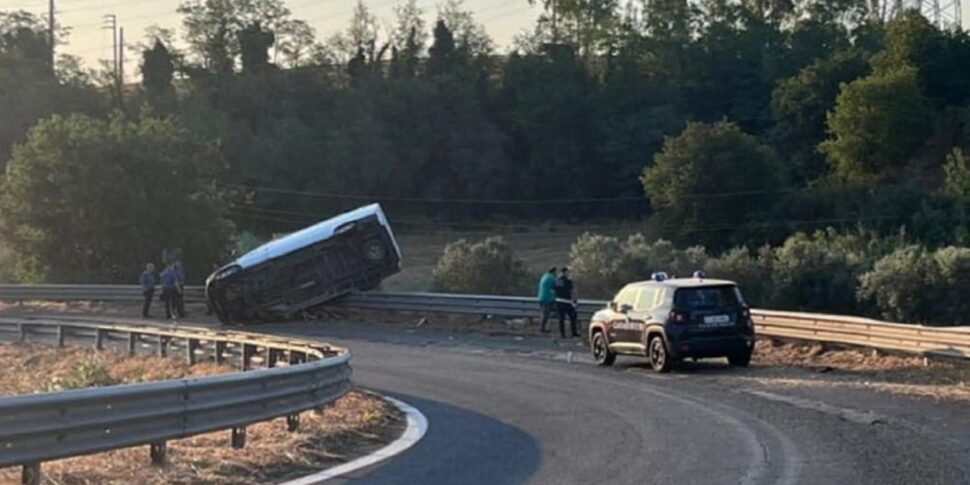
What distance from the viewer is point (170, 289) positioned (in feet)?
135

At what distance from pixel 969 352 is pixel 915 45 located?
7363 centimetres

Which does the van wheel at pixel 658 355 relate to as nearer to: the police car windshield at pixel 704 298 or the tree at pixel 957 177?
the police car windshield at pixel 704 298

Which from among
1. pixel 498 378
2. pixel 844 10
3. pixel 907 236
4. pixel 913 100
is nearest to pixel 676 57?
pixel 844 10

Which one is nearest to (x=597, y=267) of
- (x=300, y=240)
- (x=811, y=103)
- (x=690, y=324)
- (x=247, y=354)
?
(x=300, y=240)

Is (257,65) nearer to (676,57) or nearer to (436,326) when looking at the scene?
(676,57)

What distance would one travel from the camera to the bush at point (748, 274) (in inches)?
1891

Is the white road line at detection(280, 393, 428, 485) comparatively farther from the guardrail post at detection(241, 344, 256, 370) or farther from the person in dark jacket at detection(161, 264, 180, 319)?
the person in dark jacket at detection(161, 264, 180, 319)

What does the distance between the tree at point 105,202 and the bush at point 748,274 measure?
63.1ft

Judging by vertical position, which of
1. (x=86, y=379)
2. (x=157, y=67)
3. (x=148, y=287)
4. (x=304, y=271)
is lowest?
(x=86, y=379)

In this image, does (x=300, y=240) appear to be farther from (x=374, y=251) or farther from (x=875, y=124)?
(x=875, y=124)

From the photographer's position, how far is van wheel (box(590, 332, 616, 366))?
84.7 feet

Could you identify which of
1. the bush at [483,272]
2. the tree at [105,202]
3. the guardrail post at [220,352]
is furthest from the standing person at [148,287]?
the guardrail post at [220,352]

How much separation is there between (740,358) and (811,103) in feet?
226

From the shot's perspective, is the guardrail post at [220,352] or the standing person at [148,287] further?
the standing person at [148,287]
